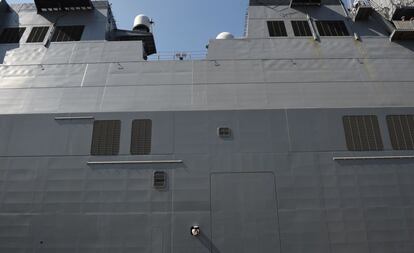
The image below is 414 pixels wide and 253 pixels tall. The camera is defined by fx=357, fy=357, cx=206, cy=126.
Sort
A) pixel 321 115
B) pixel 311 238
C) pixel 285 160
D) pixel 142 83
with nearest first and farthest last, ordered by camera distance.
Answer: pixel 311 238 → pixel 285 160 → pixel 321 115 → pixel 142 83

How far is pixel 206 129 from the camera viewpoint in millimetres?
9766

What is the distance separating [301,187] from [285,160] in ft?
2.60

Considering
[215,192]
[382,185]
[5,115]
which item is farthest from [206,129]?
[5,115]

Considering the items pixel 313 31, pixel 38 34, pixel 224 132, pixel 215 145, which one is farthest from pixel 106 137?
pixel 313 31

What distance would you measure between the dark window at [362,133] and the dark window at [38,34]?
10.4 metres

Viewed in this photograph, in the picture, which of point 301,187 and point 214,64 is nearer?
point 301,187

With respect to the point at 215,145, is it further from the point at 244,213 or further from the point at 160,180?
the point at 244,213

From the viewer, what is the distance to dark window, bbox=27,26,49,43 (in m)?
12.5

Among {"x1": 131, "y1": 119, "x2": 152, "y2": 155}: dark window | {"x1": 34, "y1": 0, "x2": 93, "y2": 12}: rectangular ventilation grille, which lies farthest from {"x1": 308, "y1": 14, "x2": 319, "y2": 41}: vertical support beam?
{"x1": 34, "y1": 0, "x2": 93, "y2": 12}: rectangular ventilation grille

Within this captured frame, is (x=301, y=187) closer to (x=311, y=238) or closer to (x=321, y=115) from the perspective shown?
(x=311, y=238)

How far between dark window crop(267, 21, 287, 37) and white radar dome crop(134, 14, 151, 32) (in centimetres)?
556

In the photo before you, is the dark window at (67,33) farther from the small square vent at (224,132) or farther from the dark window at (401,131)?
the dark window at (401,131)

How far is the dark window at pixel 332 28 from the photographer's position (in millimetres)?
12414

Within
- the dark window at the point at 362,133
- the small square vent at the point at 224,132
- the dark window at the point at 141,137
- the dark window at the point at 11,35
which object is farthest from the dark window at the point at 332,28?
the dark window at the point at 11,35
